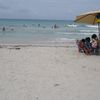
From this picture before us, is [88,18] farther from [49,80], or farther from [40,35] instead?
[40,35]

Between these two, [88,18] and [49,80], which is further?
[88,18]

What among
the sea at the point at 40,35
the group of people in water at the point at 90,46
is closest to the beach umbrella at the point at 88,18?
the sea at the point at 40,35

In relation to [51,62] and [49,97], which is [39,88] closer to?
[49,97]

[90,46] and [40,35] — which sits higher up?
[40,35]

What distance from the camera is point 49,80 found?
18.8ft

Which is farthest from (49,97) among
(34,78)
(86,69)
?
(86,69)

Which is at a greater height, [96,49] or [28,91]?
[96,49]

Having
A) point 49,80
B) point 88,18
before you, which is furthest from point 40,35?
point 49,80

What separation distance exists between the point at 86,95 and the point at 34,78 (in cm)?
162

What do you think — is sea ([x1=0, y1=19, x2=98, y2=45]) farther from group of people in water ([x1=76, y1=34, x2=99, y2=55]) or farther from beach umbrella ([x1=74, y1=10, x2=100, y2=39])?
group of people in water ([x1=76, y1=34, x2=99, y2=55])

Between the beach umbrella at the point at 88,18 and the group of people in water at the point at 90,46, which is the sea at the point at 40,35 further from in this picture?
the group of people in water at the point at 90,46

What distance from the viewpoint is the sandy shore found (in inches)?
186

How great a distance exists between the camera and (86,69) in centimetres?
693

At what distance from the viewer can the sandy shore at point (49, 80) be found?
15.5ft
